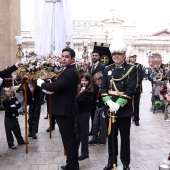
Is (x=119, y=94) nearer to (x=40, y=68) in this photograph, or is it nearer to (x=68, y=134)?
(x=68, y=134)

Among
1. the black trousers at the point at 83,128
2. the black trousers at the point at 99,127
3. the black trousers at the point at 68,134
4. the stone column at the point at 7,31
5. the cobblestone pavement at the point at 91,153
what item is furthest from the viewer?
the stone column at the point at 7,31

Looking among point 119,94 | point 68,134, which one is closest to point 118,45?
point 119,94

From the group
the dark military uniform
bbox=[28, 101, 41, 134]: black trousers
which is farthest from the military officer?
bbox=[28, 101, 41, 134]: black trousers

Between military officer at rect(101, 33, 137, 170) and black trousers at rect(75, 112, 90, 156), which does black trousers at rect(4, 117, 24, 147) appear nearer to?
black trousers at rect(75, 112, 90, 156)

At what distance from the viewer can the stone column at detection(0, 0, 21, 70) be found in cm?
1230

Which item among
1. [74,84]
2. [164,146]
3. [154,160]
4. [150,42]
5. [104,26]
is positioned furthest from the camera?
[104,26]

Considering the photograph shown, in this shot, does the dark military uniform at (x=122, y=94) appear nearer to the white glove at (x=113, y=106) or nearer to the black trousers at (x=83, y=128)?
the white glove at (x=113, y=106)

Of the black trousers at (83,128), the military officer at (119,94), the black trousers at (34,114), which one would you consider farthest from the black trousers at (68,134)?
the black trousers at (34,114)

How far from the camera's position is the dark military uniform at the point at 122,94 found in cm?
477

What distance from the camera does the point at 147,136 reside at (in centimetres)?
761

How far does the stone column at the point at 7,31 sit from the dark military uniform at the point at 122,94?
827 cm

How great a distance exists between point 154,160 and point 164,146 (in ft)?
3.58

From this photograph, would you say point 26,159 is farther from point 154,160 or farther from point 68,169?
point 154,160

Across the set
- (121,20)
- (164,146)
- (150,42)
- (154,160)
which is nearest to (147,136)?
(164,146)
